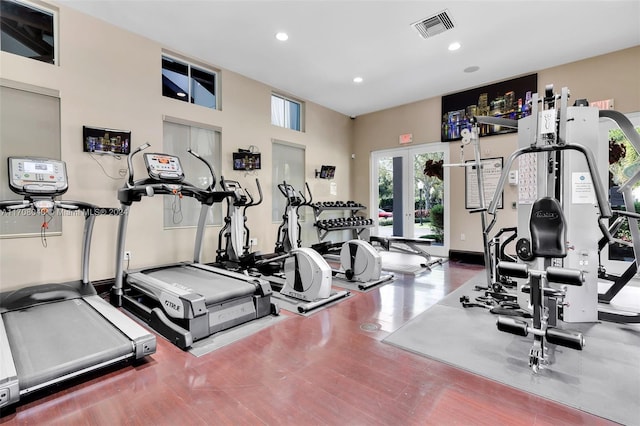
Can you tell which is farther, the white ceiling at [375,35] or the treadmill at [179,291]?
the white ceiling at [375,35]

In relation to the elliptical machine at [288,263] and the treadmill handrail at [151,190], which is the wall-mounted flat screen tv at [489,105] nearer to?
the elliptical machine at [288,263]

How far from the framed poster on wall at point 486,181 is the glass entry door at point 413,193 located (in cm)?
46

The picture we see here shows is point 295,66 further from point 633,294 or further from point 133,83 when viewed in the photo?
point 633,294

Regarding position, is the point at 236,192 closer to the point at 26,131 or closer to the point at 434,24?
the point at 26,131

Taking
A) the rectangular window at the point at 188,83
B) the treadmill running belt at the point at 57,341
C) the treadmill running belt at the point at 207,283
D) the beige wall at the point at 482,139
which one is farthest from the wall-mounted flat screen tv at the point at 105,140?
the beige wall at the point at 482,139

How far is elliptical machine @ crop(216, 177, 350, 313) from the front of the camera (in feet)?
12.1

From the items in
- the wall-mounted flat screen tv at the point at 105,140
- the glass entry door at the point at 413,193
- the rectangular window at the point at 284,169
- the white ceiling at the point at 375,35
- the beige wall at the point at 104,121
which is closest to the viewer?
the beige wall at the point at 104,121

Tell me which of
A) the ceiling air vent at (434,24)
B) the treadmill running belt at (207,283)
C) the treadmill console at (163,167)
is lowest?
the treadmill running belt at (207,283)

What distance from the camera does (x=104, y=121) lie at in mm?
4156

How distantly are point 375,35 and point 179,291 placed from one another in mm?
4273

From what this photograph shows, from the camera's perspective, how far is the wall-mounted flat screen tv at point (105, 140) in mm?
3939

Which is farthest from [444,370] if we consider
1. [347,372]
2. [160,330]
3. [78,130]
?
[78,130]

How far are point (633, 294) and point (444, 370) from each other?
3.83 metres

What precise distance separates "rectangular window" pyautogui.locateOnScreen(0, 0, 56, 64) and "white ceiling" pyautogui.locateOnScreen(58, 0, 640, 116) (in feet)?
1.33
